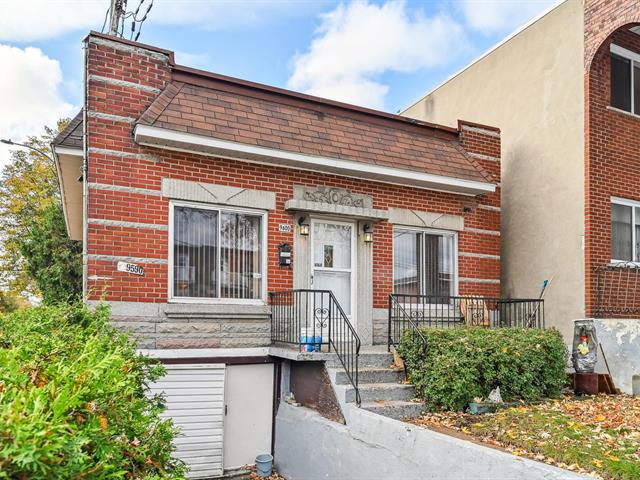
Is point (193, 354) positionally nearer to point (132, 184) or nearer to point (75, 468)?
point (132, 184)

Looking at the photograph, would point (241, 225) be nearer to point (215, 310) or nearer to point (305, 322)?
point (215, 310)

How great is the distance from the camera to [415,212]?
419 inches

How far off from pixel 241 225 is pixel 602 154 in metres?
7.19

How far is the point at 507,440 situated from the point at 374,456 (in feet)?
5.24

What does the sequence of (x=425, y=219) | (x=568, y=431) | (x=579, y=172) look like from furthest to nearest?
1. (x=579, y=172)
2. (x=425, y=219)
3. (x=568, y=431)

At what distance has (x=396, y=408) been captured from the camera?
7.60 meters

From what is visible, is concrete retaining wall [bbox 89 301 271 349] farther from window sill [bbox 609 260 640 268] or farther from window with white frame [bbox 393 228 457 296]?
window sill [bbox 609 260 640 268]

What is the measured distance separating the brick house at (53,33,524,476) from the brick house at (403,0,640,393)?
5.70 ft

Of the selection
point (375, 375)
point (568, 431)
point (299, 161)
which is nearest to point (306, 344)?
point (375, 375)

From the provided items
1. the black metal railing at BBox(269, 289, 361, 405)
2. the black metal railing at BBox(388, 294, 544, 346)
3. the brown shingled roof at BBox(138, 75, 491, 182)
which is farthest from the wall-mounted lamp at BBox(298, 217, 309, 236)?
the black metal railing at BBox(388, 294, 544, 346)

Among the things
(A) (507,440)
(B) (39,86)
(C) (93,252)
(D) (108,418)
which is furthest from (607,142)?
(B) (39,86)

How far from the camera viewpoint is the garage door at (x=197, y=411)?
8.38 meters

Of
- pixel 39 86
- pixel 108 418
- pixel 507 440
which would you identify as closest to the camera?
pixel 108 418

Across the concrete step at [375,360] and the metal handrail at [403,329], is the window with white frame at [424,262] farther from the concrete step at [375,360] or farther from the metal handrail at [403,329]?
the concrete step at [375,360]
